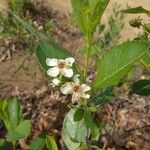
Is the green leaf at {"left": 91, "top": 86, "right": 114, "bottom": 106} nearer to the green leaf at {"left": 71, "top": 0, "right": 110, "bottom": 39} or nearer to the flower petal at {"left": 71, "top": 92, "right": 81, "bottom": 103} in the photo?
the flower petal at {"left": 71, "top": 92, "right": 81, "bottom": 103}

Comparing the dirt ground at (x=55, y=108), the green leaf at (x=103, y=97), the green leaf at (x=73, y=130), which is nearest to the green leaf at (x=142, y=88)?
the green leaf at (x=103, y=97)

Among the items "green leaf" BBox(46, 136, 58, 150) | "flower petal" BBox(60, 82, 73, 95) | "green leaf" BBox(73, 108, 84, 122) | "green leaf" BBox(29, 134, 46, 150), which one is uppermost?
"flower petal" BBox(60, 82, 73, 95)

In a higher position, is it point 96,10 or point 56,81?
point 96,10

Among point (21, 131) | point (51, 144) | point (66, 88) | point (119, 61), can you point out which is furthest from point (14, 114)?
point (119, 61)

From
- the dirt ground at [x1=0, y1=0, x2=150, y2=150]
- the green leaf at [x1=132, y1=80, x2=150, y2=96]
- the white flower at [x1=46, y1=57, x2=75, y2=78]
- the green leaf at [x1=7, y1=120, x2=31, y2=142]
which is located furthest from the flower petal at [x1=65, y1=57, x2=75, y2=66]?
the dirt ground at [x1=0, y1=0, x2=150, y2=150]

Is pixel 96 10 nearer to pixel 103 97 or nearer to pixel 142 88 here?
pixel 103 97

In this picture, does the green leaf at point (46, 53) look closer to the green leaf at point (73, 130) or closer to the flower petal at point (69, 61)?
the flower petal at point (69, 61)

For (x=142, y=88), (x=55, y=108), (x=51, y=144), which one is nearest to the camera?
(x=142, y=88)
